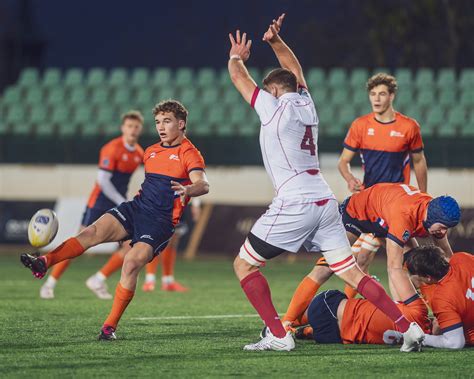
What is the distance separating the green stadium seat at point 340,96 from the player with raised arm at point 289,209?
44.0ft

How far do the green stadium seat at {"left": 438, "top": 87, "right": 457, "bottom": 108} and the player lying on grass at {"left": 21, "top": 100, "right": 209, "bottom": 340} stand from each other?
12.6m

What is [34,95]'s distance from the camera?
23.0 m

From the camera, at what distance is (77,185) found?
20.4m

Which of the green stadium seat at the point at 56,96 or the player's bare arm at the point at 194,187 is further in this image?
the green stadium seat at the point at 56,96

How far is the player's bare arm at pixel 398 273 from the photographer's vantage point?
299 inches

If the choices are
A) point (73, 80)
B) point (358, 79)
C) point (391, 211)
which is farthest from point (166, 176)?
point (73, 80)

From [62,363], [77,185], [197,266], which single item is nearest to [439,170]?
[197,266]

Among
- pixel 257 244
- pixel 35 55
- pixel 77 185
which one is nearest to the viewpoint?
pixel 257 244

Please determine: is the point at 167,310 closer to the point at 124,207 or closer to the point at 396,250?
the point at 124,207

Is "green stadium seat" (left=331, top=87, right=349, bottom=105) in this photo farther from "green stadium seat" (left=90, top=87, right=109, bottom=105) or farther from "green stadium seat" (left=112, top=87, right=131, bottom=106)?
"green stadium seat" (left=90, top=87, right=109, bottom=105)

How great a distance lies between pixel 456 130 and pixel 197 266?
574cm

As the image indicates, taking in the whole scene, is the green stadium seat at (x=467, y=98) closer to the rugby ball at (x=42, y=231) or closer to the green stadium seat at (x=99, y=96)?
the green stadium seat at (x=99, y=96)

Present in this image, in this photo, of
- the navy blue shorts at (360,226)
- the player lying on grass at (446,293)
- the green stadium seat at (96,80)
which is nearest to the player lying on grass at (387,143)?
the navy blue shorts at (360,226)

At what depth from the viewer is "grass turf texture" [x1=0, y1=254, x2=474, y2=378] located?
6492 mm
